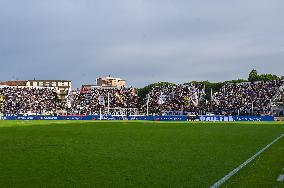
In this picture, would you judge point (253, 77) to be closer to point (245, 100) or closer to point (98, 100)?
point (245, 100)

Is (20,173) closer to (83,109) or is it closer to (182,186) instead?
(182,186)

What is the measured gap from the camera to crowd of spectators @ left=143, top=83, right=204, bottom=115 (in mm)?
99787

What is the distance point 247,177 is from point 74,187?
13.7ft

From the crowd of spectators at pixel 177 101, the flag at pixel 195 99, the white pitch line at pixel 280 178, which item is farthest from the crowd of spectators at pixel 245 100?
the white pitch line at pixel 280 178

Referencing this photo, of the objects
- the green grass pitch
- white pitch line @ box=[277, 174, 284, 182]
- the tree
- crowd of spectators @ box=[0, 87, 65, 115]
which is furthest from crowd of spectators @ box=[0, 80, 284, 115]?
white pitch line @ box=[277, 174, 284, 182]

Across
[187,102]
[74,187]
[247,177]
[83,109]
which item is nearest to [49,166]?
[74,187]

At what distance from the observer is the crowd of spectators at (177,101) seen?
99787mm

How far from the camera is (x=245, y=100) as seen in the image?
93375 mm

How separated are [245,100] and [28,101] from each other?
5482 cm

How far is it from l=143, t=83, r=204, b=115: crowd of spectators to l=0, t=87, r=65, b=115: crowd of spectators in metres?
24.5

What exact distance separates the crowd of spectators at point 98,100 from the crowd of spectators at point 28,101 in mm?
4940

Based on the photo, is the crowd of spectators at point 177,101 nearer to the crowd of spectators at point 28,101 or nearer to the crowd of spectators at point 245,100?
the crowd of spectators at point 245,100

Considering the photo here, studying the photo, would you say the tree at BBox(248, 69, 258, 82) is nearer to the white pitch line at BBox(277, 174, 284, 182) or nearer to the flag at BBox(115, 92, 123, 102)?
the flag at BBox(115, 92, 123, 102)

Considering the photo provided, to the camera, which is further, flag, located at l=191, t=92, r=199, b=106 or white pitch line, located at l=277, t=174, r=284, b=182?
flag, located at l=191, t=92, r=199, b=106
